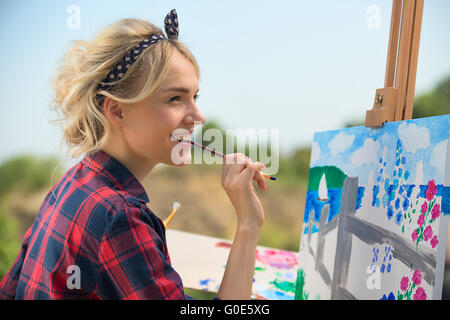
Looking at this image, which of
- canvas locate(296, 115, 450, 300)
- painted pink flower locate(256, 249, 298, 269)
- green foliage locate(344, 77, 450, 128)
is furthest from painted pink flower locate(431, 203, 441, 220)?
green foliage locate(344, 77, 450, 128)

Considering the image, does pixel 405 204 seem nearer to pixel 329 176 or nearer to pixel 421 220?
pixel 421 220

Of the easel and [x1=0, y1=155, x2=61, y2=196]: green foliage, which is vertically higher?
the easel

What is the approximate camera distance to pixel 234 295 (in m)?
0.93

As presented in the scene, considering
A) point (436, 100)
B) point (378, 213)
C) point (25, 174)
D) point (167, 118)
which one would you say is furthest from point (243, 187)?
point (436, 100)

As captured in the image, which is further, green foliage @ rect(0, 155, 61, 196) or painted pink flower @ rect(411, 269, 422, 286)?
green foliage @ rect(0, 155, 61, 196)

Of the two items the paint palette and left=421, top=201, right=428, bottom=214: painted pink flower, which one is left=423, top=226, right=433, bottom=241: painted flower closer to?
left=421, top=201, right=428, bottom=214: painted pink flower

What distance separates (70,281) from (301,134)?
234 inches

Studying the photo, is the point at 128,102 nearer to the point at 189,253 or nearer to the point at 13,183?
the point at 189,253

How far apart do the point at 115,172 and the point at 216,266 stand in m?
0.86

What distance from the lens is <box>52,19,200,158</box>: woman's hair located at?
3.22 feet

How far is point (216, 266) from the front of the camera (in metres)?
1.67

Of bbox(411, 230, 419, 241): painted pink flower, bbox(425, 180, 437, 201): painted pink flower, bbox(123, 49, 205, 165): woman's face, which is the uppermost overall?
bbox(123, 49, 205, 165): woman's face

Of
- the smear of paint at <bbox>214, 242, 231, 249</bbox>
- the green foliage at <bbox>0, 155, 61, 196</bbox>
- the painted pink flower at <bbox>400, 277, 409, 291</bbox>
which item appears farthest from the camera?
the green foliage at <bbox>0, 155, 61, 196</bbox>

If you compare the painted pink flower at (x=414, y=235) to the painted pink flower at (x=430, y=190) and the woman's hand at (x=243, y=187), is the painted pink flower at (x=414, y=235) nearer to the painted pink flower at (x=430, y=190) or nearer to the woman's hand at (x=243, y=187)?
the painted pink flower at (x=430, y=190)
